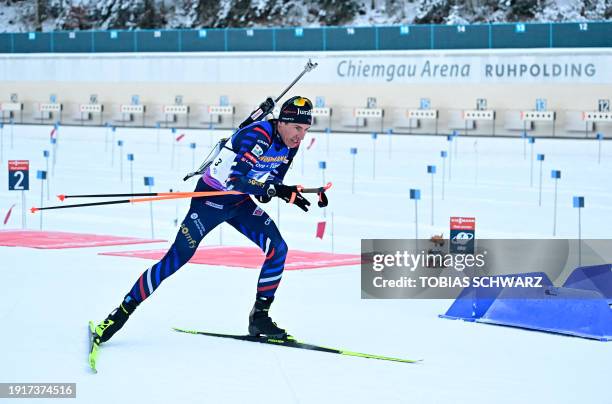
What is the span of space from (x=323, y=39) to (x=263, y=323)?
102 feet

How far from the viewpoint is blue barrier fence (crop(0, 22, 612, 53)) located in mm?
34094

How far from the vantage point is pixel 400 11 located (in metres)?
40.8

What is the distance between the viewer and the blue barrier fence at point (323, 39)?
112 feet

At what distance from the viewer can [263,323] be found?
7.03 meters

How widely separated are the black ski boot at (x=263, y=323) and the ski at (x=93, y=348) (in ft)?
3.31

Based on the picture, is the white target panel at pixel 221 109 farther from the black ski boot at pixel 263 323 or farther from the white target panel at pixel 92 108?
the black ski boot at pixel 263 323

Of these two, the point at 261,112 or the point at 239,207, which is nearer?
the point at 239,207

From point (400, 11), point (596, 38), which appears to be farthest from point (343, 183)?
point (400, 11)

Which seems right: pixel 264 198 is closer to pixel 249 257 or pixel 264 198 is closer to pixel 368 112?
pixel 249 257

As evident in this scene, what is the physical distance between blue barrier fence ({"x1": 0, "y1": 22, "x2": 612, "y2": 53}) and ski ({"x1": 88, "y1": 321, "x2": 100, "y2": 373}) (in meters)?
28.7

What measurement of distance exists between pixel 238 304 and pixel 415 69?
1095 inches

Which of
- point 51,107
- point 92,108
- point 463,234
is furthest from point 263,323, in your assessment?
point 51,107

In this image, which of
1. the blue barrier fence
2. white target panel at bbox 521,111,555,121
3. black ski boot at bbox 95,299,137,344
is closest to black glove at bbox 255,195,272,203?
black ski boot at bbox 95,299,137,344

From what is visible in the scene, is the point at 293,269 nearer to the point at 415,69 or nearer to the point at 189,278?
the point at 189,278
